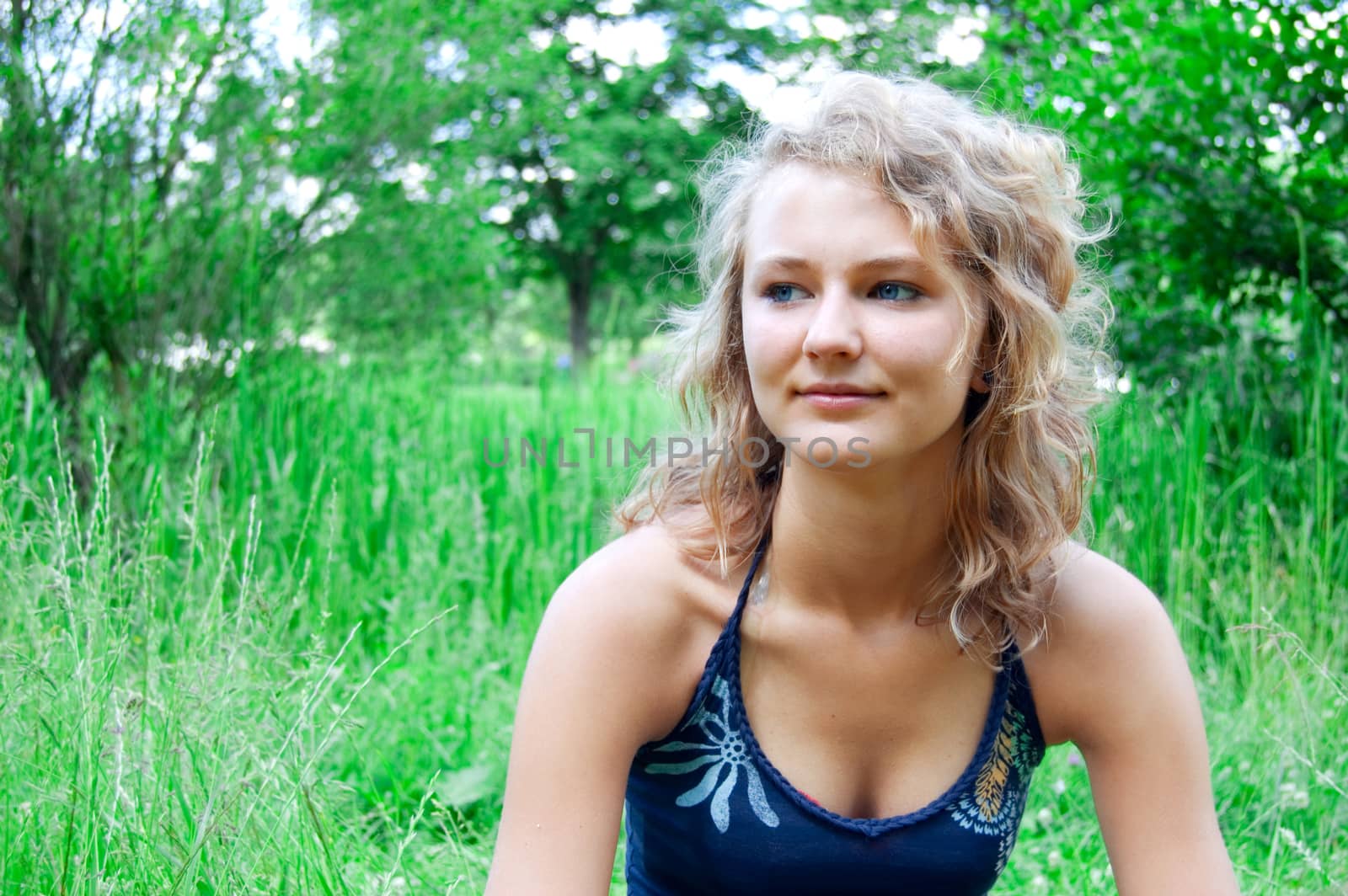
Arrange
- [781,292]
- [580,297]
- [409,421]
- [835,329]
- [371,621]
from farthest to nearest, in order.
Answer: [580,297] < [409,421] < [371,621] < [781,292] < [835,329]

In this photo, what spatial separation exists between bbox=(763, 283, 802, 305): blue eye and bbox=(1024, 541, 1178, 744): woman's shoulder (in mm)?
516

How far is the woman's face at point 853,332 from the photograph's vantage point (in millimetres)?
1297

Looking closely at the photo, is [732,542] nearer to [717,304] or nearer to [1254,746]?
[717,304]

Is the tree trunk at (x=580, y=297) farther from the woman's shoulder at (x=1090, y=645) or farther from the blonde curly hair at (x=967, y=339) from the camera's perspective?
the woman's shoulder at (x=1090, y=645)

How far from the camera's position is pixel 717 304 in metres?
1.56

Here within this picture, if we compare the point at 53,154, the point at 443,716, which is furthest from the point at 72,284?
the point at 443,716

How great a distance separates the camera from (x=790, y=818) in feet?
4.52

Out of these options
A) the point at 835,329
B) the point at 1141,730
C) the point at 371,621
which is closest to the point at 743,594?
the point at 835,329

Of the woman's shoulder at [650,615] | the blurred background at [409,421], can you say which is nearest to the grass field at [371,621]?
the blurred background at [409,421]

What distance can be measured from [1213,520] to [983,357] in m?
2.39

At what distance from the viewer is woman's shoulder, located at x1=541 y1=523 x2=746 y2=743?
1.38 meters

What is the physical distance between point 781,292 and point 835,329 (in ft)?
0.42

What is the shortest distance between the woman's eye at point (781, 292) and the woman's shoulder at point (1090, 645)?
52cm

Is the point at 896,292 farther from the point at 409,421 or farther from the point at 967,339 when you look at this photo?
the point at 409,421
